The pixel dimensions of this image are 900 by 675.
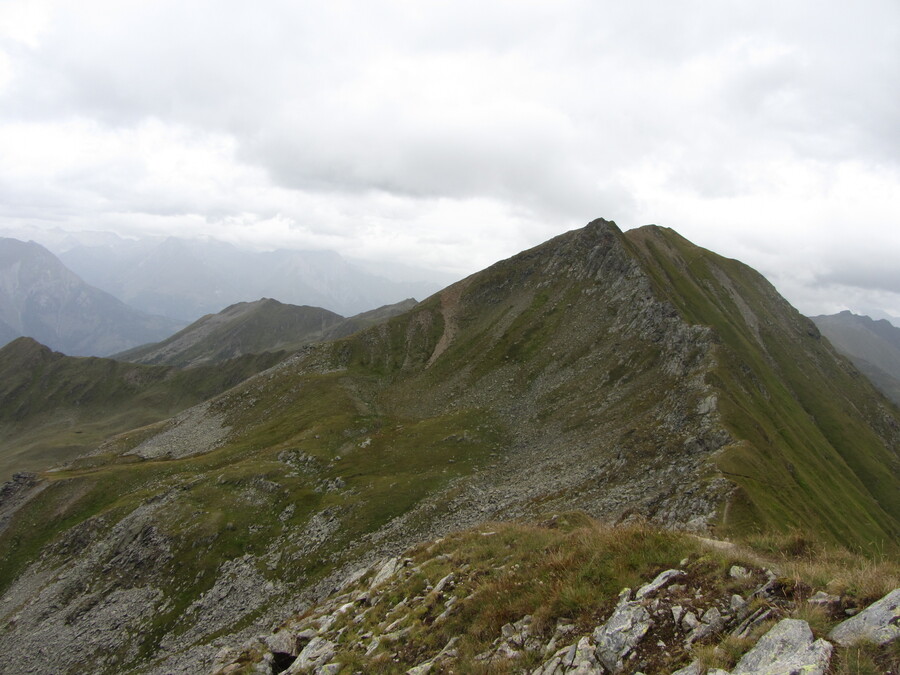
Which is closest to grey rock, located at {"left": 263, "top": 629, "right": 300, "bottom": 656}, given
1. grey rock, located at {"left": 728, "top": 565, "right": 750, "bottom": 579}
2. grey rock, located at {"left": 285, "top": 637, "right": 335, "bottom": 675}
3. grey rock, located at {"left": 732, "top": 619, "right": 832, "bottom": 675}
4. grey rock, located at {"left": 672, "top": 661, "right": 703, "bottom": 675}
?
grey rock, located at {"left": 285, "top": 637, "right": 335, "bottom": 675}

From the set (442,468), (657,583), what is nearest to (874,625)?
(657,583)

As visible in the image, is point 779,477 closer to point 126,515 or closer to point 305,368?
point 126,515

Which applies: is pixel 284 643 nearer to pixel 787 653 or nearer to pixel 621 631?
pixel 621 631

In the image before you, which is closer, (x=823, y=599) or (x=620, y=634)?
(x=823, y=599)

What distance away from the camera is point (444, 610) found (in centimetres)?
1700

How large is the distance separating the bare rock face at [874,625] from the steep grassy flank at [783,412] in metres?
20.5

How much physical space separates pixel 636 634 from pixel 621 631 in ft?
1.27

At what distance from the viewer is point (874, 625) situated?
27.9 feet

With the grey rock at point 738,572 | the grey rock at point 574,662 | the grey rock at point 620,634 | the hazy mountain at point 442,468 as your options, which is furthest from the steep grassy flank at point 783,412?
the grey rock at point 574,662

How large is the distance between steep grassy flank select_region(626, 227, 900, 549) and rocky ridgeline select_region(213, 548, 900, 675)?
1920cm

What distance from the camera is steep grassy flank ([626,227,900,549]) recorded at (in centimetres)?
5006

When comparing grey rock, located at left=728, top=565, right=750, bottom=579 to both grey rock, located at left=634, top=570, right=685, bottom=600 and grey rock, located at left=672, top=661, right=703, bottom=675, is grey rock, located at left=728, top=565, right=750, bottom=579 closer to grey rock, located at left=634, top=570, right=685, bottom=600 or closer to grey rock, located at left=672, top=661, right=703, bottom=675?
grey rock, located at left=634, top=570, right=685, bottom=600

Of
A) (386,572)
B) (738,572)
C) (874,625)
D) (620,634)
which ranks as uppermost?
(874,625)

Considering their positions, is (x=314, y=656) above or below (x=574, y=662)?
below
